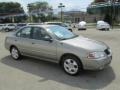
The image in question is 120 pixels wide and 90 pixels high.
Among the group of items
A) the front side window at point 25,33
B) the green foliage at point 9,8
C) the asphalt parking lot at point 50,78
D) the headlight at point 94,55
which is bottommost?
the asphalt parking lot at point 50,78

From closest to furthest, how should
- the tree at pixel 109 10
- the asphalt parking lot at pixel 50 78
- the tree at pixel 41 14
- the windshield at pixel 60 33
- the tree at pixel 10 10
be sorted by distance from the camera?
1. the asphalt parking lot at pixel 50 78
2. the windshield at pixel 60 33
3. the tree at pixel 109 10
4. the tree at pixel 41 14
5. the tree at pixel 10 10

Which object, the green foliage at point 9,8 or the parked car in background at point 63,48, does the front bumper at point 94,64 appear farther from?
the green foliage at point 9,8

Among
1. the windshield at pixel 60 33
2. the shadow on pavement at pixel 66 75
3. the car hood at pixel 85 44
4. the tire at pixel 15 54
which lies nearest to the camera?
the shadow on pavement at pixel 66 75

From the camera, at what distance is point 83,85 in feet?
17.4

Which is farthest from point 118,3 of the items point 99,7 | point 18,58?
point 18,58

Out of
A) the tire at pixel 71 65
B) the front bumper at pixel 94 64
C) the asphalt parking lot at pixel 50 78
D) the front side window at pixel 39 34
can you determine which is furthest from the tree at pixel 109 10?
the front bumper at pixel 94 64

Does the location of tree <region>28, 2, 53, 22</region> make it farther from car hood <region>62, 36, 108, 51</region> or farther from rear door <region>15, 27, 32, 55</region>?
car hood <region>62, 36, 108, 51</region>

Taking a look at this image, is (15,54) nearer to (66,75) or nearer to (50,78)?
(50,78)

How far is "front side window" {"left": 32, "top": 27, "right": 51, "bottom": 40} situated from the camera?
22.0ft

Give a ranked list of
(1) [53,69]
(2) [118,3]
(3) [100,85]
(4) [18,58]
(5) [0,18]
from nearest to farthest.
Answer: (3) [100,85] → (1) [53,69] → (4) [18,58] → (2) [118,3] → (5) [0,18]

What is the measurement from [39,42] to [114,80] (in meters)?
2.82

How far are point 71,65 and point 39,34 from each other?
5.84 feet

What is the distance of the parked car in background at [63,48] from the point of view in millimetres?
5680

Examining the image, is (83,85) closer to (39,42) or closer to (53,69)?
(53,69)
